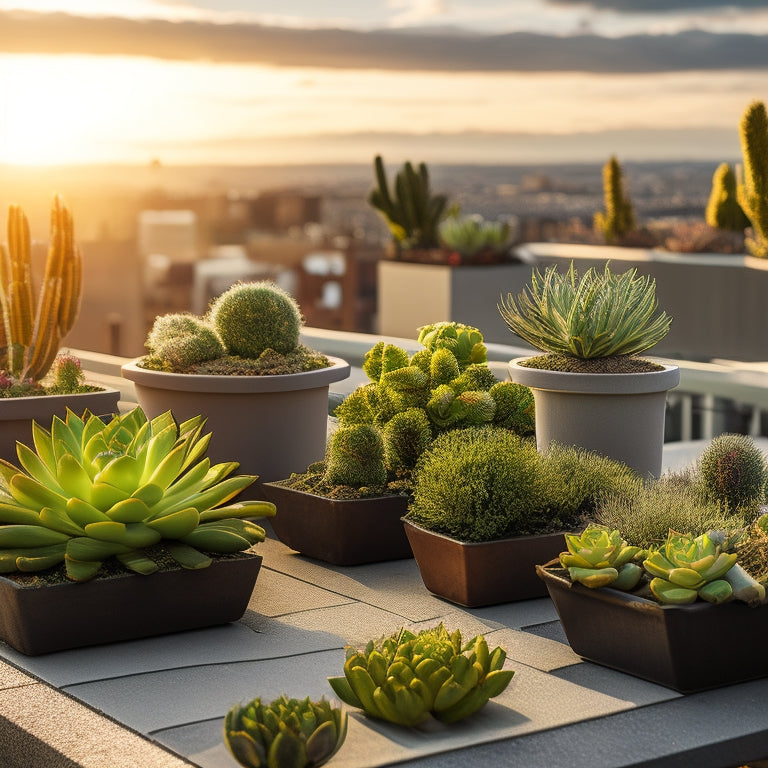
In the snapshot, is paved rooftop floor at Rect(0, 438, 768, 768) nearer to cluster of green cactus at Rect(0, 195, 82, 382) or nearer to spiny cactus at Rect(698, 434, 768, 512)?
spiny cactus at Rect(698, 434, 768, 512)

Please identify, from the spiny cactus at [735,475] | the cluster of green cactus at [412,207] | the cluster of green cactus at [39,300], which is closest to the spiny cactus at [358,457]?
the spiny cactus at [735,475]

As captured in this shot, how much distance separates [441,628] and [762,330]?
13729 mm

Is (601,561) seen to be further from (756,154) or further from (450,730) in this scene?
(756,154)

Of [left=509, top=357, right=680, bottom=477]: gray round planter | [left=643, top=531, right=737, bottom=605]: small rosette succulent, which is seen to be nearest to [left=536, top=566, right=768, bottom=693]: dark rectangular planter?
[left=643, top=531, right=737, bottom=605]: small rosette succulent

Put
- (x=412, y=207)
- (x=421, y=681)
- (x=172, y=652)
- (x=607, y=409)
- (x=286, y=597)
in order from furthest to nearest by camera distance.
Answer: (x=412, y=207) → (x=607, y=409) → (x=286, y=597) → (x=172, y=652) → (x=421, y=681)

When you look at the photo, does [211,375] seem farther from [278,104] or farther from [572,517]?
[278,104]

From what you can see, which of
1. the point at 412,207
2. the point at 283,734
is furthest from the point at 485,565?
the point at 412,207

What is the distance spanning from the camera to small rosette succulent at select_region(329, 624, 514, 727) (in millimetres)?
2907

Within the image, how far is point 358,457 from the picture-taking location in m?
4.62

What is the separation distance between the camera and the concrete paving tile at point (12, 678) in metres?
3.27

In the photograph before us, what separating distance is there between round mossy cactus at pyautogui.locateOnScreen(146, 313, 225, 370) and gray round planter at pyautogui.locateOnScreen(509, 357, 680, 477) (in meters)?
1.50

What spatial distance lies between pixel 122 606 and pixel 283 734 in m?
1.19

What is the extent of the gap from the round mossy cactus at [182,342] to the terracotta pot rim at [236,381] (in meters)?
0.11

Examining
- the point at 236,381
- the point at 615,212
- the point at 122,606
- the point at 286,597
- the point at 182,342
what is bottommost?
the point at 286,597
